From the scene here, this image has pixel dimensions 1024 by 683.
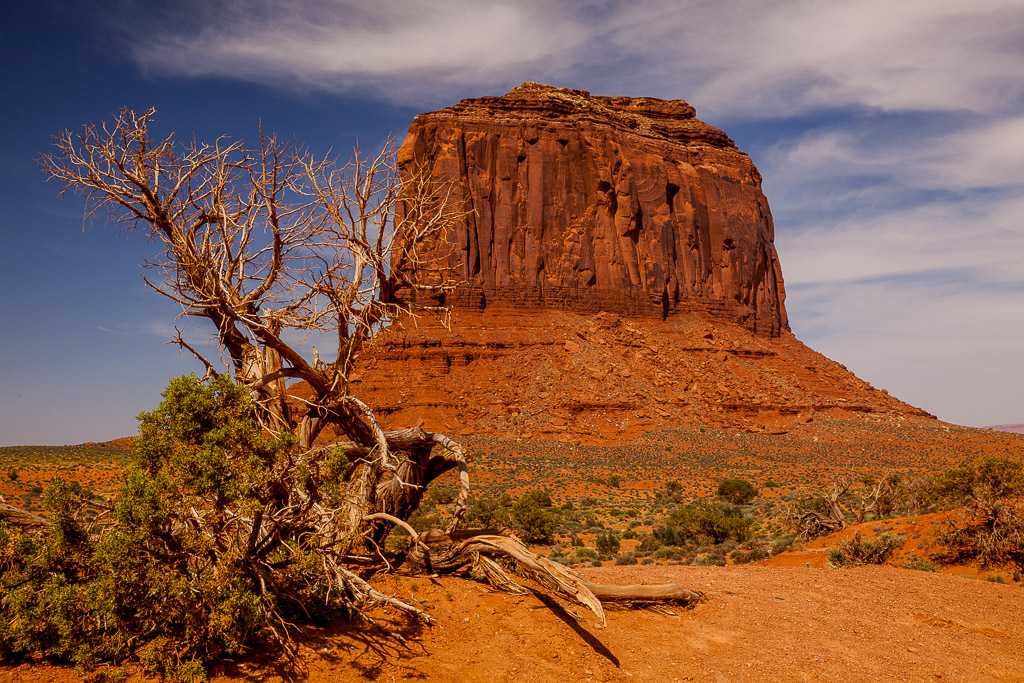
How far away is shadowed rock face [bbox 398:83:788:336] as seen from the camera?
64.5 metres

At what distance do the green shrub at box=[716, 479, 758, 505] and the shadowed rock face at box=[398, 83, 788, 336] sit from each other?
38670 mm

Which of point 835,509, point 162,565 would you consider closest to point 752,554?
point 835,509

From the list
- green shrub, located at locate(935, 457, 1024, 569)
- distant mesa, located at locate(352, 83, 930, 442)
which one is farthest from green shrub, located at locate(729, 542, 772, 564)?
distant mesa, located at locate(352, 83, 930, 442)

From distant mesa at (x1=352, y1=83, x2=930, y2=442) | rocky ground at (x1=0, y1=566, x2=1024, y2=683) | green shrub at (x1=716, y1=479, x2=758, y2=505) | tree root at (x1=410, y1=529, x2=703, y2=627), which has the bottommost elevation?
green shrub at (x1=716, y1=479, x2=758, y2=505)

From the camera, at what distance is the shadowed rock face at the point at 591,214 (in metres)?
64.5

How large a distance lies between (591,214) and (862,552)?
5937 cm

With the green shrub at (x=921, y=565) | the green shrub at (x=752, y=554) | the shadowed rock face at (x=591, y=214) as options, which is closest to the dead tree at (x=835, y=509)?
the green shrub at (x=752, y=554)

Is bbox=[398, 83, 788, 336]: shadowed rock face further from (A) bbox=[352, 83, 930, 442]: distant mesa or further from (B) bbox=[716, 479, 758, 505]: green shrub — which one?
(B) bbox=[716, 479, 758, 505]: green shrub

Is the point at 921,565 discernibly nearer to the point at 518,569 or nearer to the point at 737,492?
the point at 518,569

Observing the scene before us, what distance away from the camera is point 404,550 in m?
8.23

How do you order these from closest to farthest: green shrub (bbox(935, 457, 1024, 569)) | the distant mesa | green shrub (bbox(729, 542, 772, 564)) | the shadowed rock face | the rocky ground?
the rocky ground → green shrub (bbox(935, 457, 1024, 569)) → green shrub (bbox(729, 542, 772, 564)) → the distant mesa → the shadowed rock face

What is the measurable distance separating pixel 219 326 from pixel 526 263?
58.3m

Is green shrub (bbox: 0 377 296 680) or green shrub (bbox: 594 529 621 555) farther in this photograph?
green shrub (bbox: 594 529 621 555)

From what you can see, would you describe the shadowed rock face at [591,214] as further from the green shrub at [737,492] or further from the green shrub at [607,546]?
the green shrub at [607,546]
